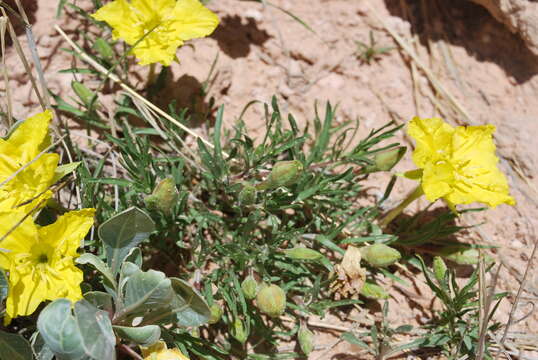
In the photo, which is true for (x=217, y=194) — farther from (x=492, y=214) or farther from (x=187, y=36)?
(x=492, y=214)

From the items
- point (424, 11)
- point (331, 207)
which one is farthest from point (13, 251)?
point (424, 11)

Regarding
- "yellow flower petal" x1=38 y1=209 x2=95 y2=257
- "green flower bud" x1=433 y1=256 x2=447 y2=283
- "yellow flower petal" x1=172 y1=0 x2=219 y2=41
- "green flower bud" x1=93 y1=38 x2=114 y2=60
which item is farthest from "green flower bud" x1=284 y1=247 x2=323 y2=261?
"green flower bud" x1=93 y1=38 x2=114 y2=60

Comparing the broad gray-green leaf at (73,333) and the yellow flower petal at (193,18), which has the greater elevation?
the yellow flower petal at (193,18)

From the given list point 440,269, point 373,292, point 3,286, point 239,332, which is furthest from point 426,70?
point 3,286

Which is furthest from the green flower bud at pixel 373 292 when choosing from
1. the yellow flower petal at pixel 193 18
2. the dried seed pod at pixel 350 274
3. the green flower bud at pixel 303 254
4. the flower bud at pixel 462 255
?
the yellow flower petal at pixel 193 18

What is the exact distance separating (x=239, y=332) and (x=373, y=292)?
63 centimetres

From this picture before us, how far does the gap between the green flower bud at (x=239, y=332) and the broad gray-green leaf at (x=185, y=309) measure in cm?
33

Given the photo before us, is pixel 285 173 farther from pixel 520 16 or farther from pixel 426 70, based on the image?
pixel 520 16

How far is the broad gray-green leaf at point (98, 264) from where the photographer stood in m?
1.75

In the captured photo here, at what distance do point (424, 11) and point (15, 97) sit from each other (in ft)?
7.96

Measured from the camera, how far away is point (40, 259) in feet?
6.11

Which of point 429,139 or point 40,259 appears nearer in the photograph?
point 40,259

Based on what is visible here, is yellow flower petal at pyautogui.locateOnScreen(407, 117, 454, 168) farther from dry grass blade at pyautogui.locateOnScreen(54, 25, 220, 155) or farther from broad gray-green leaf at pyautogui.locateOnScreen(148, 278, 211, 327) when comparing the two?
broad gray-green leaf at pyautogui.locateOnScreen(148, 278, 211, 327)

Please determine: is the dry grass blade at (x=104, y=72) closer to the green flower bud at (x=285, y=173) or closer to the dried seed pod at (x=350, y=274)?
the green flower bud at (x=285, y=173)
